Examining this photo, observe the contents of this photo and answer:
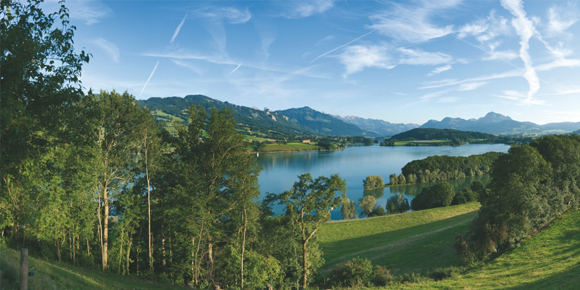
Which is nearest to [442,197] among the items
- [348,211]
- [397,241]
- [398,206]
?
[398,206]

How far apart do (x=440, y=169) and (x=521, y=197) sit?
284 ft

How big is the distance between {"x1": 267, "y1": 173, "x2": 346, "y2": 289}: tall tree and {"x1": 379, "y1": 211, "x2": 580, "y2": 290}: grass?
567 centimetres

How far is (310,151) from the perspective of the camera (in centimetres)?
19512

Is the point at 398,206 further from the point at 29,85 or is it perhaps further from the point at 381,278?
the point at 29,85

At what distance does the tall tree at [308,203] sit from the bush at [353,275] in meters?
2.13

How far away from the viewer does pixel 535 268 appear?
15.5 m

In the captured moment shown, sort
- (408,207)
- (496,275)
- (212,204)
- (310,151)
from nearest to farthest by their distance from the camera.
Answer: (496,275) → (212,204) → (408,207) → (310,151)

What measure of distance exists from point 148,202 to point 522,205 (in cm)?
2653

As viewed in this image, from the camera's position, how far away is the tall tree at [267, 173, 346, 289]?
59.1ft

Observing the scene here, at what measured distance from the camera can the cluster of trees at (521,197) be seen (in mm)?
20062

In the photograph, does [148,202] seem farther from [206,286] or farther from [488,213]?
[488,213]

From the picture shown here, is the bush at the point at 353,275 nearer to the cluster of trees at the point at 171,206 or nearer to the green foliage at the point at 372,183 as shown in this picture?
the cluster of trees at the point at 171,206

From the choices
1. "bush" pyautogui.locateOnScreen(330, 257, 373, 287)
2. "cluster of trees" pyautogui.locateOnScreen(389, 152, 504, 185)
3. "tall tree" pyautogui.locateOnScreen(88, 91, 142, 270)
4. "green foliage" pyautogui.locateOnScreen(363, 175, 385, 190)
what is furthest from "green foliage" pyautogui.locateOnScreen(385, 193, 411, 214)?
"tall tree" pyautogui.locateOnScreen(88, 91, 142, 270)

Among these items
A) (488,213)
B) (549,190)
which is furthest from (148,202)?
(549,190)
